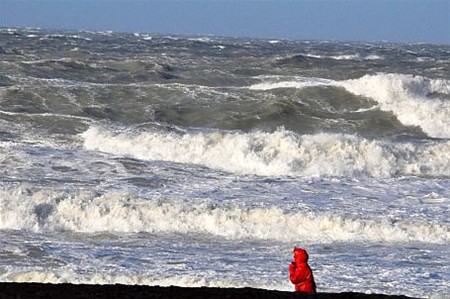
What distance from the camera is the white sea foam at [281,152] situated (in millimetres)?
21906

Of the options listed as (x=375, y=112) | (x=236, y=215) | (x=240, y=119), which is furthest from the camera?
(x=375, y=112)

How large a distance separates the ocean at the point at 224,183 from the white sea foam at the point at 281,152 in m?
0.05

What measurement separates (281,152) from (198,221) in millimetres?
7528

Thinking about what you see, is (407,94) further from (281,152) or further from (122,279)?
(122,279)

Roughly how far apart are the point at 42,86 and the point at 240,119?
329 inches

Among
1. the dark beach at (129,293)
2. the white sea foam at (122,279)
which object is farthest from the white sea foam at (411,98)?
the dark beach at (129,293)

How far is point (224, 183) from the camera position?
18.8m

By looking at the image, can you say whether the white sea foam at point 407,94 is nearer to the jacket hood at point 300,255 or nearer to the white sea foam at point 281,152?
the white sea foam at point 281,152

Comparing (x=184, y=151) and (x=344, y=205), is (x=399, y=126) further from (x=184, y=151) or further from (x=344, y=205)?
(x=344, y=205)

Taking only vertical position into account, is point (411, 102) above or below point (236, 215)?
above

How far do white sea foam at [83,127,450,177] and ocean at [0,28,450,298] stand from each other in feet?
0.17

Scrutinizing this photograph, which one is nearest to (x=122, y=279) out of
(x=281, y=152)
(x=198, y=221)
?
(x=198, y=221)

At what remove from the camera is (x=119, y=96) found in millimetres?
32406

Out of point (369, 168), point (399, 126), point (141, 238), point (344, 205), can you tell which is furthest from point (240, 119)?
point (141, 238)
